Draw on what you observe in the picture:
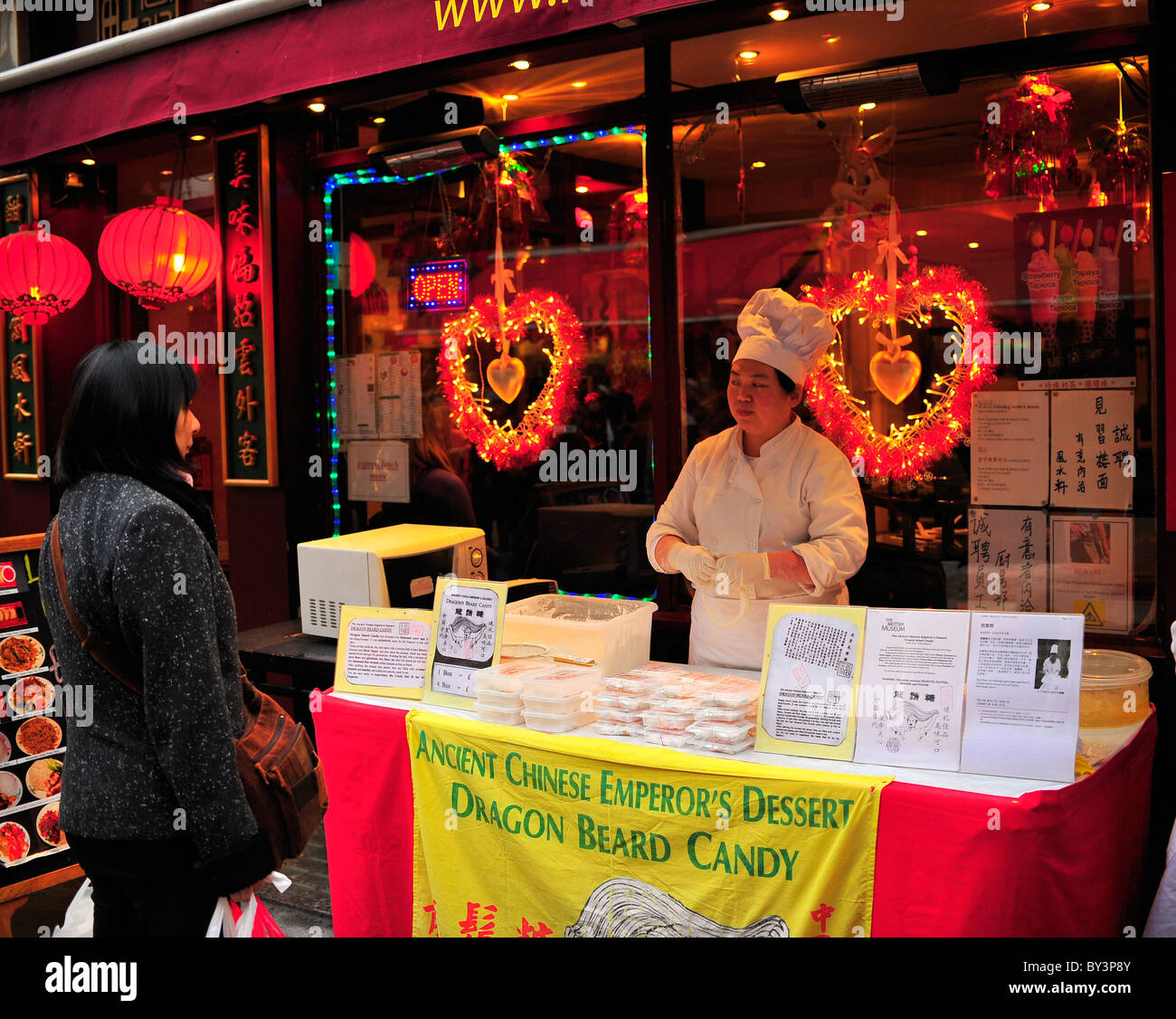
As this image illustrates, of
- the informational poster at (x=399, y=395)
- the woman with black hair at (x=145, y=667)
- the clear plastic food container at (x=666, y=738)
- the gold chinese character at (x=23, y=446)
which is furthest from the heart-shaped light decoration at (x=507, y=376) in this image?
the gold chinese character at (x=23, y=446)

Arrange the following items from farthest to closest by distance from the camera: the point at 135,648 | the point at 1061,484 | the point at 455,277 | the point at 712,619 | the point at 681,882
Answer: the point at 455,277 → the point at 1061,484 → the point at 712,619 → the point at 681,882 → the point at 135,648

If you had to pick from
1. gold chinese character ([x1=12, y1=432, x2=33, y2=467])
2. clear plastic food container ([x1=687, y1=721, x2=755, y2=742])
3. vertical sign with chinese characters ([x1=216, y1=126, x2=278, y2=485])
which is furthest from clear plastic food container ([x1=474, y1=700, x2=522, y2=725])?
gold chinese character ([x1=12, y1=432, x2=33, y2=467])

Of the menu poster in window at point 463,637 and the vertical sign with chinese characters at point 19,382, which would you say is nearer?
the menu poster in window at point 463,637

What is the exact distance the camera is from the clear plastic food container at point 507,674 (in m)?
3.10

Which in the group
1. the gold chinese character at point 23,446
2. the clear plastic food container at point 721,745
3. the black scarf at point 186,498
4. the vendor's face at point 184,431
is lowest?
the clear plastic food container at point 721,745

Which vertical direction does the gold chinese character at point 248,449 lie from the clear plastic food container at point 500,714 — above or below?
above

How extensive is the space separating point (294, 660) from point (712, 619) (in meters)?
1.68

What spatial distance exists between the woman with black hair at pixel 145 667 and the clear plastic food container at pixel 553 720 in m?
0.93

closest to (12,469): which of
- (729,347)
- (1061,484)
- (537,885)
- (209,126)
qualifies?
(209,126)

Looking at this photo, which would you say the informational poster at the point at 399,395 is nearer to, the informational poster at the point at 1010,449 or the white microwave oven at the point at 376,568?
the white microwave oven at the point at 376,568

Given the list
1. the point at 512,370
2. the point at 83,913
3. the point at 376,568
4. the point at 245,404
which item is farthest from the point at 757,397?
the point at 245,404

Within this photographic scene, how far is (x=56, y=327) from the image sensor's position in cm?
729

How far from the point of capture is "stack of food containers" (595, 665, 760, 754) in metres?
2.82
